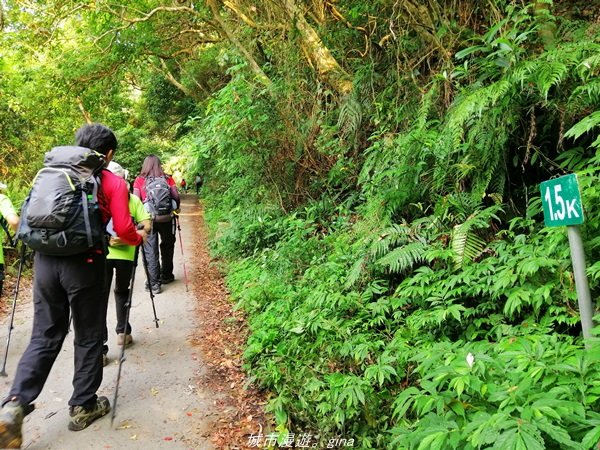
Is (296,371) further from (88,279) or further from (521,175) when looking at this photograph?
(521,175)

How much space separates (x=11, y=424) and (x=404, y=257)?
10.7 feet

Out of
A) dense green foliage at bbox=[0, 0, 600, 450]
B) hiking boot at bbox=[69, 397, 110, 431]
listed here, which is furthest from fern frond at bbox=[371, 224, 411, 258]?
hiking boot at bbox=[69, 397, 110, 431]

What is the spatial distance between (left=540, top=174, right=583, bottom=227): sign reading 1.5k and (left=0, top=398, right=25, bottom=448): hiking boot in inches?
144

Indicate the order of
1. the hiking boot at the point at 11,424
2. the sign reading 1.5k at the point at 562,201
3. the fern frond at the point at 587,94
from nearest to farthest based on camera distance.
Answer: the sign reading 1.5k at the point at 562,201
the hiking boot at the point at 11,424
the fern frond at the point at 587,94

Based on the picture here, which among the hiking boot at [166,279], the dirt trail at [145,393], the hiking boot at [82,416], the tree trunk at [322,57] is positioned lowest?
the dirt trail at [145,393]

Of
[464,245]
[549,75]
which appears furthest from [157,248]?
[549,75]

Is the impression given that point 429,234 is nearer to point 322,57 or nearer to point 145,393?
point 145,393

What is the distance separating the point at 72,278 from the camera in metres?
3.24

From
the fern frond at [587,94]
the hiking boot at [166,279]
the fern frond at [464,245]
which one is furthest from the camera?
the hiking boot at [166,279]

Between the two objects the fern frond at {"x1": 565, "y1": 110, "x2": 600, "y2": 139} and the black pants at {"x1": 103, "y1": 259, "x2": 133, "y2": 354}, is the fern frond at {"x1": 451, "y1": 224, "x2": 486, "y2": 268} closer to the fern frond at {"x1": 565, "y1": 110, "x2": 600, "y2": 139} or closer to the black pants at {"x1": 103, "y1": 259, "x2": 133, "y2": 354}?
the fern frond at {"x1": 565, "y1": 110, "x2": 600, "y2": 139}

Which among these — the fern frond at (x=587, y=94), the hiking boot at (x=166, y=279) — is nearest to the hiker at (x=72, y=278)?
the fern frond at (x=587, y=94)

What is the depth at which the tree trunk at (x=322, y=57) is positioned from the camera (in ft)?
21.8

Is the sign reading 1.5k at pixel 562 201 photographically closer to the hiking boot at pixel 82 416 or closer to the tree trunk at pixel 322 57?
the hiking boot at pixel 82 416

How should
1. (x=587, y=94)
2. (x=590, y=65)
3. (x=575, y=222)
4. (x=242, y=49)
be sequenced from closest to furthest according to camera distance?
(x=575, y=222)
(x=590, y=65)
(x=587, y=94)
(x=242, y=49)
